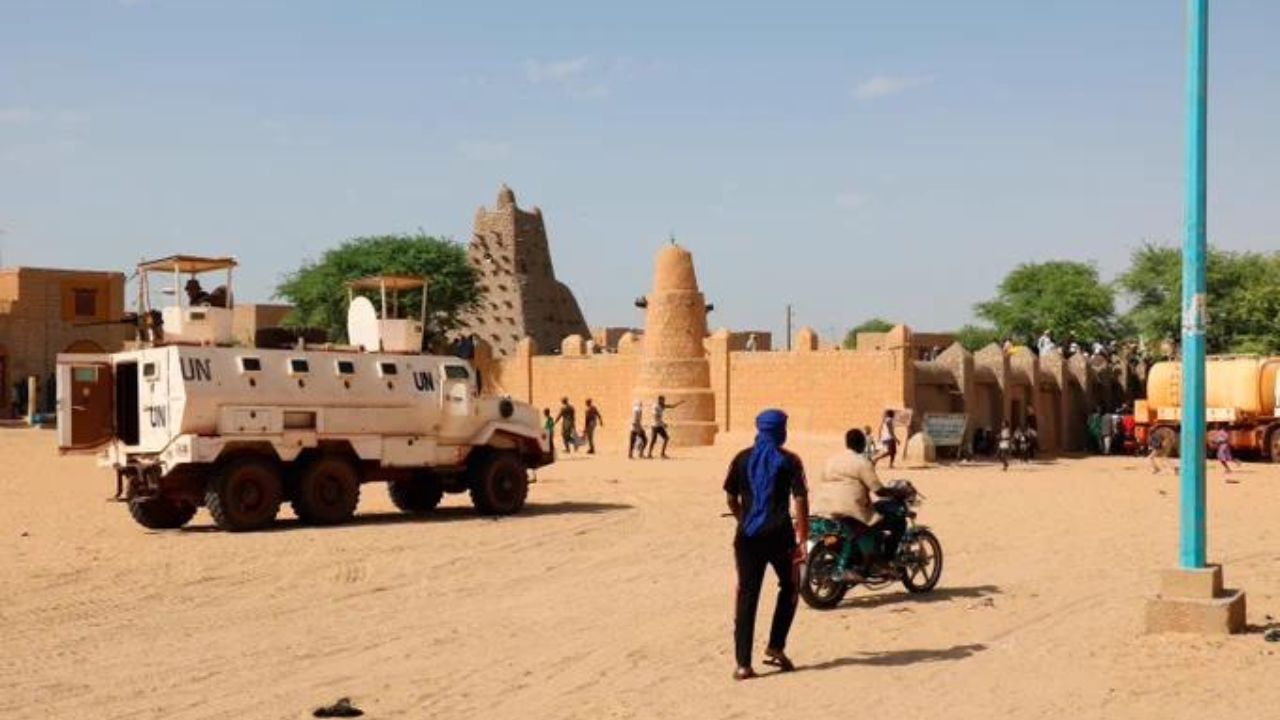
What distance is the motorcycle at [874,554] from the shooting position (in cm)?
1134

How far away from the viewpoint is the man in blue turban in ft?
28.4

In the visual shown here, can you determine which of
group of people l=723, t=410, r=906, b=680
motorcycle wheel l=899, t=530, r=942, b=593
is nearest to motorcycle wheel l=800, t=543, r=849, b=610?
motorcycle wheel l=899, t=530, r=942, b=593

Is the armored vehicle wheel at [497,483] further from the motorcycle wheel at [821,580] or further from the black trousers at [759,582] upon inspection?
the black trousers at [759,582]

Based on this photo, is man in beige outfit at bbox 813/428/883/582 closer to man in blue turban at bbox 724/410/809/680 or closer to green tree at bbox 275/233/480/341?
man in blue turban at bbox 724/410/809/680

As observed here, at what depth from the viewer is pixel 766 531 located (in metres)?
8.73

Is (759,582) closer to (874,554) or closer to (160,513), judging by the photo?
(874,554)

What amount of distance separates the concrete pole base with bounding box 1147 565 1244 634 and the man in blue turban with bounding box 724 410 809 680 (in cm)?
262

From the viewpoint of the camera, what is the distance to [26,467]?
107ft

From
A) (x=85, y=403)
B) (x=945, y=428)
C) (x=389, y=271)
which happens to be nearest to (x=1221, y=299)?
(x=945, y=428)

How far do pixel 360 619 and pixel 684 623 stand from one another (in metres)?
2.65

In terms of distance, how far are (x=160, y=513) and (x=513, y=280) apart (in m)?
52.5

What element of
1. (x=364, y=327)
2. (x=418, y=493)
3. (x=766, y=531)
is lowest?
(x=418, y=493)

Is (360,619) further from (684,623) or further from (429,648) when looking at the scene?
(684,623)

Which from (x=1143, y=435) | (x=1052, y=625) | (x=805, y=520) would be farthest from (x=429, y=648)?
(x=1143, y=435)
